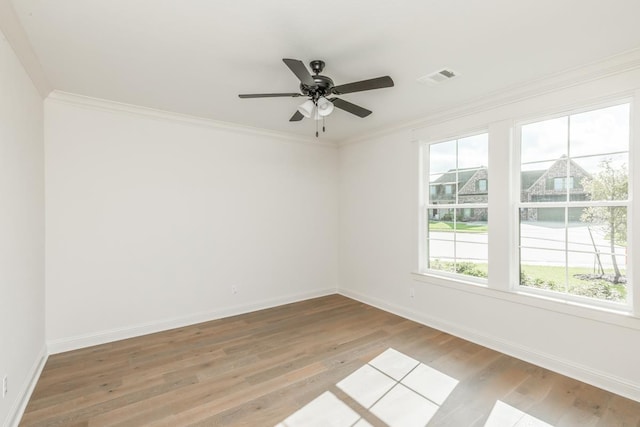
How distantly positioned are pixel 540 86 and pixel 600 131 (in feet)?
2.10

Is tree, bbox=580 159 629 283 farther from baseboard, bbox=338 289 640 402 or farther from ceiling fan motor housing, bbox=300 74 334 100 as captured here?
ceiling fan motor housing, bbox=300 74 334 100

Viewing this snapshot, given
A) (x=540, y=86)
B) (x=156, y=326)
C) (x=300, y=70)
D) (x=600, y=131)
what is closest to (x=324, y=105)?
(x=300, y=70)

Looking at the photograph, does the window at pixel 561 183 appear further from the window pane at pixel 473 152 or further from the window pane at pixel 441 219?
the window pane at pixel 441 219

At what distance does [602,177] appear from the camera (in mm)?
2662

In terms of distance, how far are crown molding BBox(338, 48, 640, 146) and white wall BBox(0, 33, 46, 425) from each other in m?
3.93

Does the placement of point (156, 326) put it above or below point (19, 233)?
below

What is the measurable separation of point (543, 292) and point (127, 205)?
4541mm

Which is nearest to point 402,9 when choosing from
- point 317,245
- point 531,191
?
point 531,191

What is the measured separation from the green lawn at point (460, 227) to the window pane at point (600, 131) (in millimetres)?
1098

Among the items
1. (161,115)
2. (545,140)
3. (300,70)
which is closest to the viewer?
(300,70)

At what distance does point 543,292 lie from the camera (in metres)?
3.00

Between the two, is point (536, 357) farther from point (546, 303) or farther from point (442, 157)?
Answer: point (442, 157)

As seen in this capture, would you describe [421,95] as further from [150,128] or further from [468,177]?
[150,128]

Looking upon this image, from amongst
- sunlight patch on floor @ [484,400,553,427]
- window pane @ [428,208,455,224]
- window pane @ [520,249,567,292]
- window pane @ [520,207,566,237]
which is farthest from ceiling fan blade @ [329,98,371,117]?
sunlight patch on floor @ [484,400,553,427]
